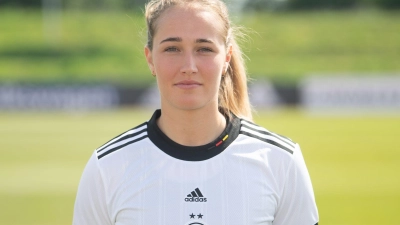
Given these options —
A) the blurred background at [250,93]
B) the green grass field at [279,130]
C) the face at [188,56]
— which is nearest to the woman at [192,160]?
the face at [188,56]

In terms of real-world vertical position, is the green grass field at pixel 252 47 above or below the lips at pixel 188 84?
above

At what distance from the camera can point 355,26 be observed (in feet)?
119

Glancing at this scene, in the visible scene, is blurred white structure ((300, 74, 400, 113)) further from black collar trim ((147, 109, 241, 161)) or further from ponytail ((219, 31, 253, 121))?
black collar trim ((147, 109, 241, 161))

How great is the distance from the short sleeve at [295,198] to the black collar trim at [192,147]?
241 millimetres

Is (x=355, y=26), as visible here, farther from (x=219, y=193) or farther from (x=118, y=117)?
(x=219, y=193)

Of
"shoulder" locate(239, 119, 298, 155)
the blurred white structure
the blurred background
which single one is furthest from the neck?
the blurred white structure

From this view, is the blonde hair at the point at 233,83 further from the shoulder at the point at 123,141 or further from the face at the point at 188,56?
the shoulder at the point at 123,141

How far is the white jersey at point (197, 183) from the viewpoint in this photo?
2527 millimetres

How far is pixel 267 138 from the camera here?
266 cm

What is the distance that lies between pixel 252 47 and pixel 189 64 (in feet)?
86.0

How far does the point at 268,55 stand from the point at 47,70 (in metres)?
9.58

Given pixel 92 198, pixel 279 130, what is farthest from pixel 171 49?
pixel 279 130

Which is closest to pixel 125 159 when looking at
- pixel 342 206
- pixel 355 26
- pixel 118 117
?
pixel 342 206

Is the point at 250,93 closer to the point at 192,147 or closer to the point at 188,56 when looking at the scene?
the point at 192,147
